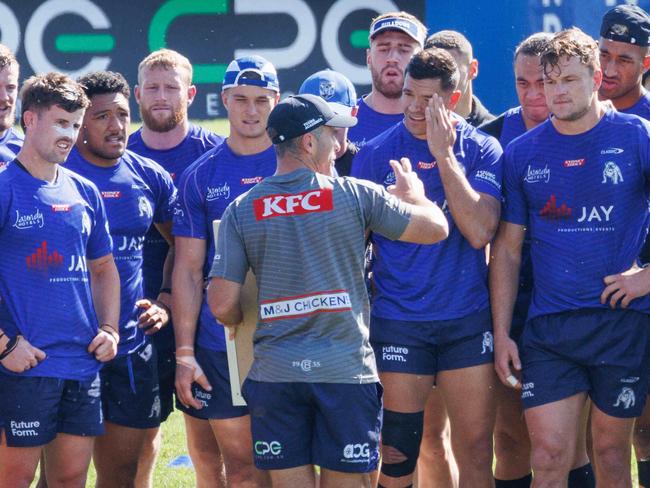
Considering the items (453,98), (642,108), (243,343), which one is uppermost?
(453,98)

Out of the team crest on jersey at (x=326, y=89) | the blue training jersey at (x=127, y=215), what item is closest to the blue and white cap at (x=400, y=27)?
the team crest on jersey at (x=326, y=89)

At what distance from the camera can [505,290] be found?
578 centimetres

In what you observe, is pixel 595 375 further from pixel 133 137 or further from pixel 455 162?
pixel 133 137

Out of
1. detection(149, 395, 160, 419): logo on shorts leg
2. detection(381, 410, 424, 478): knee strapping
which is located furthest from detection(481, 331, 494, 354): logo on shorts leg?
detection(149, 395, 160, 419): logo on shorts leg

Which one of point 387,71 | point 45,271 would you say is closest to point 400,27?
point 387,71

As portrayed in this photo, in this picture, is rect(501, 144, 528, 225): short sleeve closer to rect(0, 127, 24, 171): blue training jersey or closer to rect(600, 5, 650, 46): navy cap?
rect(600, 5, 650, 46): navy cap

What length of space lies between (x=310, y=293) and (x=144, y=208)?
1604 millimetres

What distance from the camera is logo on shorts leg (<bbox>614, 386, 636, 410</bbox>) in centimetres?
553

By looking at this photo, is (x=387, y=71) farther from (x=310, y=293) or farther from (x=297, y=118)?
(x=310, y=293)

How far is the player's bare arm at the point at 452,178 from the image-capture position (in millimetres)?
5590

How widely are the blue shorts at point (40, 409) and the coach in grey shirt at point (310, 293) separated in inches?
38.4

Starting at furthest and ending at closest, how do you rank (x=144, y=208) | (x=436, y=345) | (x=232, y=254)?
(x=144, y=208) < (x=436, y=345) < (x=232, y=254)

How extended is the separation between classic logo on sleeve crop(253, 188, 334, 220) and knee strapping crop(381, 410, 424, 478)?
142 centimetres

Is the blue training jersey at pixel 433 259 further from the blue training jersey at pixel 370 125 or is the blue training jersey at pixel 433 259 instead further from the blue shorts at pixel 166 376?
the blue shorts at pixel 166 376
